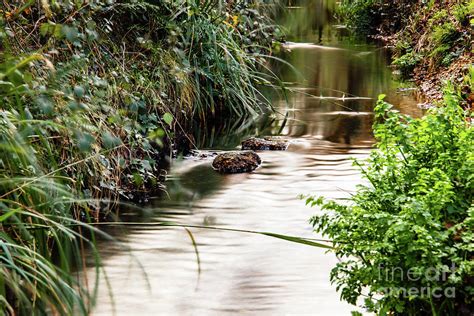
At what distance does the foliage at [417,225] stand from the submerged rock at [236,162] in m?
3.74

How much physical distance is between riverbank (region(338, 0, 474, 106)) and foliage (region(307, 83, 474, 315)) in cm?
518

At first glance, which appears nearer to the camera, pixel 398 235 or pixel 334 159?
pixel 398 235

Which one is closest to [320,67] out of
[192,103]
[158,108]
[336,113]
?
[336,113]

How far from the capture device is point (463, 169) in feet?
13.1

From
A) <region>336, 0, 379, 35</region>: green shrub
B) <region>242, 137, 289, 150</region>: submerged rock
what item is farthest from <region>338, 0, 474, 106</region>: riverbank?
<region>242, 137, 289, 150</region>: submerged rock

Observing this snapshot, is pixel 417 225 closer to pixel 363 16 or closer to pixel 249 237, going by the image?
pixel 249 237

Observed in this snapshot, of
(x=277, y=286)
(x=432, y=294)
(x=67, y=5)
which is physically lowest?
(x=277, y=286)

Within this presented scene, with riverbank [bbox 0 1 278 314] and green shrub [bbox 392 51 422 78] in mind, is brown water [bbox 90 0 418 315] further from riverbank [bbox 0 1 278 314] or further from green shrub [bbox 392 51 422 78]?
green shrub [bbox 392 51 422 78]

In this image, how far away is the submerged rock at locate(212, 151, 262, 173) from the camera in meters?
8.06

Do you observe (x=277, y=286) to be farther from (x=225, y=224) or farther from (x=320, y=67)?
(x=320, y=67)

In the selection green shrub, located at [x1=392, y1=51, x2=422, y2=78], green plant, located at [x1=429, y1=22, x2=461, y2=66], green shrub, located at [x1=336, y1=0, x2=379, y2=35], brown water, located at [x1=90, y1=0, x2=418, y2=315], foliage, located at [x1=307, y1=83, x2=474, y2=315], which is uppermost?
green shrub, located at [x1=336, y1=0, x2=379, y2=35]

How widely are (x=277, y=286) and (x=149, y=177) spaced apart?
223 centimetres

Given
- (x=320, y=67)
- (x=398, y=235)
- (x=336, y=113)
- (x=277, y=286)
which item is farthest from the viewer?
(x=320, y=67)

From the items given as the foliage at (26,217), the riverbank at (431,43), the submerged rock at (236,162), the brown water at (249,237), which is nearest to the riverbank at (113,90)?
the foliage at (26,217)
